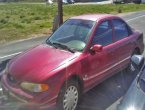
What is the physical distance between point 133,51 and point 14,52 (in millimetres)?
5364

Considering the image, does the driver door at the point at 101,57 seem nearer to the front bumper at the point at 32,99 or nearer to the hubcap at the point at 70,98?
the hubcap at the point at 70,98

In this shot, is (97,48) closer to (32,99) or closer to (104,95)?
(104,95)

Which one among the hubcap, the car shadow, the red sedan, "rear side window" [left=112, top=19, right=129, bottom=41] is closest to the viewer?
the red sedan

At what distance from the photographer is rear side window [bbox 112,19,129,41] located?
7.45 meters

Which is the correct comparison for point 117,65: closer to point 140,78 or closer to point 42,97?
point 42,97

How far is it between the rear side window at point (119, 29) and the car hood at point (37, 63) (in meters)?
1.79

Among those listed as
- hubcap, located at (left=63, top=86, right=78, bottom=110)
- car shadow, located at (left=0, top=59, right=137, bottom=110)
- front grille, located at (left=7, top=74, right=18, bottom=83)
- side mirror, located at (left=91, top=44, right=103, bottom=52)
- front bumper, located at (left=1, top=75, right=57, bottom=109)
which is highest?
side mirror, located at (left=91, top=44, right=103, bottom=52)

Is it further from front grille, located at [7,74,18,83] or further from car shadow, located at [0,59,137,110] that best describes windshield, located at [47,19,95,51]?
front grille, located at [7,74,18,83]

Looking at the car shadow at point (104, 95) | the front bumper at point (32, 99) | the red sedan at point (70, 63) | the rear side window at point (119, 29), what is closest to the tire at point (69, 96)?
the red sedan at point (70, 63)

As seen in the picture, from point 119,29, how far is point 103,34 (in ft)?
2.82

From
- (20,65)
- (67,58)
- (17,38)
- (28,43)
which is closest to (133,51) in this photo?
(67,58)

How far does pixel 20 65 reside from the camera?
5770mm

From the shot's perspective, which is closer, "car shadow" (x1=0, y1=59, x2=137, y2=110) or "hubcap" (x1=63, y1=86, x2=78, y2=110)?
"hubcap" (x1=63, y1=86, x2=78, y2=110)

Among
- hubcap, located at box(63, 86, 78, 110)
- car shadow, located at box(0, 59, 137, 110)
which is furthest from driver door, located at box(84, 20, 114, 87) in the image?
hubcap, located at box(63, 86, 78, 110)
